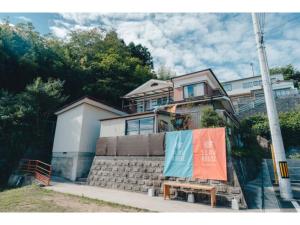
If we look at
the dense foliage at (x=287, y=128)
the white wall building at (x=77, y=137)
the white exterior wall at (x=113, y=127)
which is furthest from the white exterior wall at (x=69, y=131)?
the dense foliage at (x=287, y=128)

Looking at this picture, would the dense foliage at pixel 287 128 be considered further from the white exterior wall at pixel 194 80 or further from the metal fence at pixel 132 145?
the metal fence at pixel 132 145

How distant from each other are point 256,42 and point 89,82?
1913cm

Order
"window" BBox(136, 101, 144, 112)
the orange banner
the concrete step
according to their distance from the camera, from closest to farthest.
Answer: the orange banner → the concrete step → "window" BBox(136, 101, 144, 112)

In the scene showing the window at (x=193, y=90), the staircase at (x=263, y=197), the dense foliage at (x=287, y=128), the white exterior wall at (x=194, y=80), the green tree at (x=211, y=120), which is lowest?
the staircase at (x=263, y=197)

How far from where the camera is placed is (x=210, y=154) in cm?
828

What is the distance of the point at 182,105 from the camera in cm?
1506

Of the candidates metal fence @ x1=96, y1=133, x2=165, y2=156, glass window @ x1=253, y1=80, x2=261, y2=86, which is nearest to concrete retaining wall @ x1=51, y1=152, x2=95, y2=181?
metal fence @ x1=96, y1=133, x2=165, y2=156

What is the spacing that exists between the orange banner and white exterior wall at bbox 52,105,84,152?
8.53 meters

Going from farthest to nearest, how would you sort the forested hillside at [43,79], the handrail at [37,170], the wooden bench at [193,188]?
1. the forested hillside at [43,79]
2. the handrail at [37,170]
3. the wooden bench at [193,188]

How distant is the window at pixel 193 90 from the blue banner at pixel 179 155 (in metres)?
8.46

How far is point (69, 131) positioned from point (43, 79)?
8.09m

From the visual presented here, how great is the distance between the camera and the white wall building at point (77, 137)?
1360 cm

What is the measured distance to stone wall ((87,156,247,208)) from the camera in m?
7.53

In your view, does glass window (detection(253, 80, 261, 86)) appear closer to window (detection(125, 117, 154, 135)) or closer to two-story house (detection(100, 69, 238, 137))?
two-story house (detection(100, 69, 238, 137))
